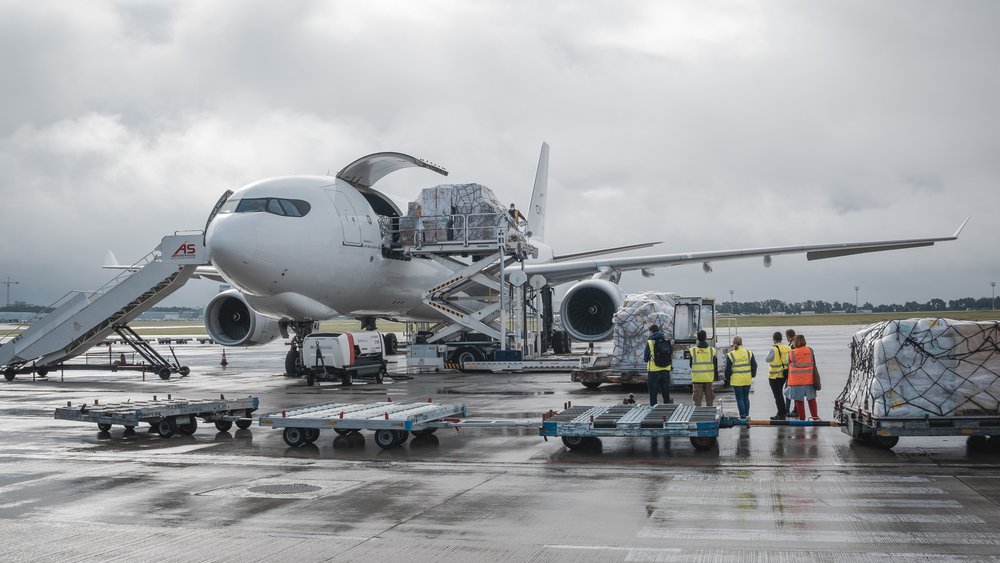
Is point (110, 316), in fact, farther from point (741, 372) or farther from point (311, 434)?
point (741, 372)

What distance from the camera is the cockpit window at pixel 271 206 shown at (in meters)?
20.0

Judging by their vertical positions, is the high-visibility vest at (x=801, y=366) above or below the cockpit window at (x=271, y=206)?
below

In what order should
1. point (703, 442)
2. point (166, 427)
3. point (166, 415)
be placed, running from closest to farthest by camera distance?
point (703, 442), point (166, 415), point (166, 427)

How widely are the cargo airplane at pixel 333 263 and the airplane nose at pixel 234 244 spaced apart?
21 millimetres

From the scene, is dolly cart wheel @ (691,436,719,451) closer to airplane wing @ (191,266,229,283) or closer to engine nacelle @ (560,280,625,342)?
engine nacelle @ (560,280,625,342)

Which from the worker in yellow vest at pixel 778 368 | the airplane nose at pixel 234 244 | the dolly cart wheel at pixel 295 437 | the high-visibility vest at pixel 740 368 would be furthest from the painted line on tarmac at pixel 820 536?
the airplane nose at pixel 234 244

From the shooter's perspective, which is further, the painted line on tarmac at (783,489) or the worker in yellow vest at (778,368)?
the worker in yellow vest at (778,368)

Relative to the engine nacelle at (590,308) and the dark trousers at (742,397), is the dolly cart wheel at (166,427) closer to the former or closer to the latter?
the dark trousers at (742,397)

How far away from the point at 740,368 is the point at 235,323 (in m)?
17.1

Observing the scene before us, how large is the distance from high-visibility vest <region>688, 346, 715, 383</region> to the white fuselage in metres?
10.1

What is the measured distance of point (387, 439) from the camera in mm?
10648

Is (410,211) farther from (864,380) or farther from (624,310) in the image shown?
(864,380)

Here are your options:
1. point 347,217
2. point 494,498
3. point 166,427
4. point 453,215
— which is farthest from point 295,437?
point 453,215

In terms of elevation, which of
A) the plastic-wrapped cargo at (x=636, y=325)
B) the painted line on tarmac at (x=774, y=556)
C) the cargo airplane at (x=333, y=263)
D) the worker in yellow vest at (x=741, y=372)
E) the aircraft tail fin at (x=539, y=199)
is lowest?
the painted line on tarmac at (x=774, y=556)
